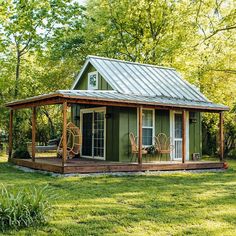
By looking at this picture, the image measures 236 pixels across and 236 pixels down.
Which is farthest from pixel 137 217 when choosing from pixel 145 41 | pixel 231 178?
pixel 145 41

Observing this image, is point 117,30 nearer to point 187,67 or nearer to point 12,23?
point 187,67

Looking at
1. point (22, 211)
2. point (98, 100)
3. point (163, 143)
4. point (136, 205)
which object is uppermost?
point (98, 100)

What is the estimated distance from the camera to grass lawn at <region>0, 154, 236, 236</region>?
4820 millimetres

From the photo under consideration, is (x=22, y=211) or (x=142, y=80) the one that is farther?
(x=142, y=80)

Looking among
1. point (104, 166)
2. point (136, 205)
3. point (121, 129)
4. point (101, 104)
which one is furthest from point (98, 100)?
point (136, 205)

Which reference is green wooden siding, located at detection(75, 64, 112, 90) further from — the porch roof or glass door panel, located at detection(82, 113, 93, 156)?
glass door panel, located at detection(82, 113, 93, 156)

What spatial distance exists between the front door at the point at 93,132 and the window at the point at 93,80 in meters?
0.95

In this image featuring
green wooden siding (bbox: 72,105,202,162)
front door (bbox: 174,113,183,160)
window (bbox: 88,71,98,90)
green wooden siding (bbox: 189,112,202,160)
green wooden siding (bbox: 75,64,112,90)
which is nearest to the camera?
green wooden siding (bbox: 72,105,202,162)

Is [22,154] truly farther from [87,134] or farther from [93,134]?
[93,134]

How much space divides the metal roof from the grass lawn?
4.09 metres

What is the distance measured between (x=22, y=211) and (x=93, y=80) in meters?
9.85

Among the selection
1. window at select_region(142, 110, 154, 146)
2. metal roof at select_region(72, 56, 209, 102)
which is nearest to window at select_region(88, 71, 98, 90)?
metal roof at select_region(72, 56, 209, 102)

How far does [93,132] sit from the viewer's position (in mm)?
13680

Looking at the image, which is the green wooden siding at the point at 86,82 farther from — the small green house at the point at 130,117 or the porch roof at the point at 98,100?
the porch roof at the point at 98,100
